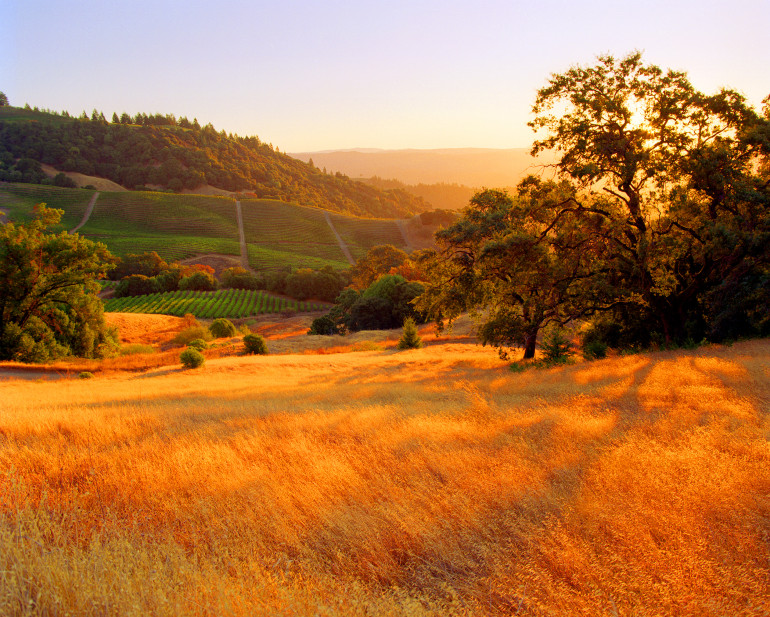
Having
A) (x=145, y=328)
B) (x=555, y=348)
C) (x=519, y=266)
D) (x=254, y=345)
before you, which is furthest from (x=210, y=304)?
(x=519, y=266)

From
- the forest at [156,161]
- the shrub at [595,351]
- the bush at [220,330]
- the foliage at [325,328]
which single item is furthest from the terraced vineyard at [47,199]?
the shrub at [595,351]

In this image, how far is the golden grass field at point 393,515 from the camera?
2740mm

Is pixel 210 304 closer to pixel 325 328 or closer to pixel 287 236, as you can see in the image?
pixel 325 328

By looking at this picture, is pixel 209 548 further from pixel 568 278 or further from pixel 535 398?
pixel 568 278

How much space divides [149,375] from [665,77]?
23.7 m

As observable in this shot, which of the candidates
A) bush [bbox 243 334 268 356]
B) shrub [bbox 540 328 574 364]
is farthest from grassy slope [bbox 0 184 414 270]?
shrub [bbox 540 328 574 364]

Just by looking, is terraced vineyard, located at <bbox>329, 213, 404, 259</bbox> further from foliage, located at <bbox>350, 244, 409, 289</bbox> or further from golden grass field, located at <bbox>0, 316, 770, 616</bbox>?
golden grass field, located at <bbox>0, 316, 770, 616</bbox>

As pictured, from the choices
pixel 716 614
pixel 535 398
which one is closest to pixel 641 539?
pixel 716 614

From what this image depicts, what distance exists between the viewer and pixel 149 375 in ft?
70.9

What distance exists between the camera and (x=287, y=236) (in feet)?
397

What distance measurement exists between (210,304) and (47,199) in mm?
75626

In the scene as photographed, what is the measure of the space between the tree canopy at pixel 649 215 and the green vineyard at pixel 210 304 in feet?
189

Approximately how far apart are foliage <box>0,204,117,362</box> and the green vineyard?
39.0 m

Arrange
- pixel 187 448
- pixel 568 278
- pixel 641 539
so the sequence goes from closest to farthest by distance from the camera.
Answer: pixel 641 539
pixel 187 448
pixel 568 278
